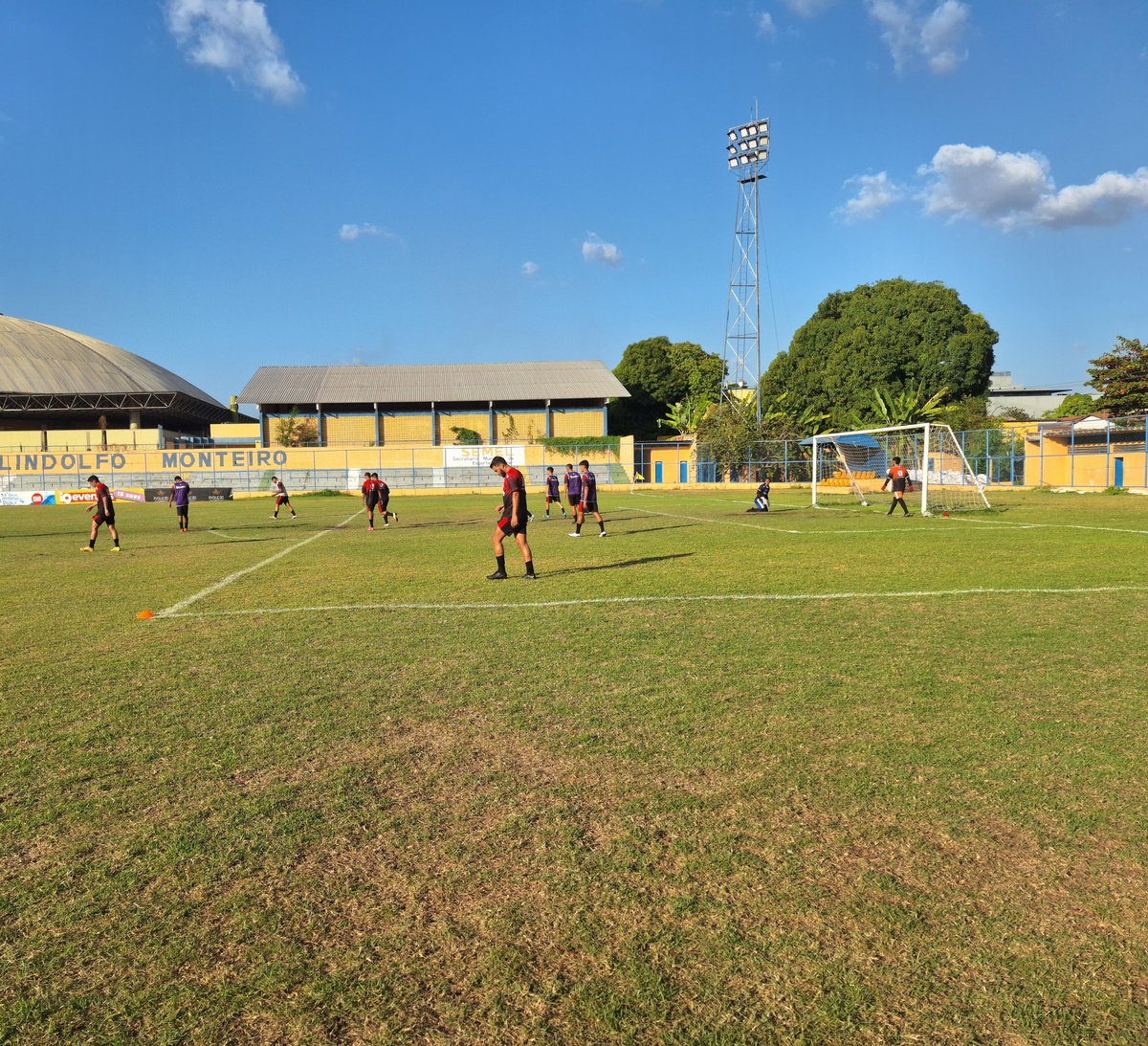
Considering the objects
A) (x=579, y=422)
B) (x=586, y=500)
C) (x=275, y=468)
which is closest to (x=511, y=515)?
(x=586, y=500)

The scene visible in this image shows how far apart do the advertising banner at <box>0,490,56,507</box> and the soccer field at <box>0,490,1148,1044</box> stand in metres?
47.3

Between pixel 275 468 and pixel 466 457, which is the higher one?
pixel 466 457

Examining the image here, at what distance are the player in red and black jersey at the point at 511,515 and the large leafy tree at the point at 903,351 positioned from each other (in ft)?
185

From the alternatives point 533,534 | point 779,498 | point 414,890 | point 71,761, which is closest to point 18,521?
point 533,534

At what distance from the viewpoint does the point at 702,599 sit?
9992 mm

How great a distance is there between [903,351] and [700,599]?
2403 inches

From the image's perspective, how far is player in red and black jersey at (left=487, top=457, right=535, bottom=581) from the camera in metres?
11.9

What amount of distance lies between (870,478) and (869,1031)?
3637 cm

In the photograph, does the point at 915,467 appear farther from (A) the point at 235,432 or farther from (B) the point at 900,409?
(A) the point at 235,432

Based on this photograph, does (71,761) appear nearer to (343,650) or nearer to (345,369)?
(343,650)

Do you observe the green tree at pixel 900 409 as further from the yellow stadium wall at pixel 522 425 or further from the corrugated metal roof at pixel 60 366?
the corrugated metal roof at pixel 60 366

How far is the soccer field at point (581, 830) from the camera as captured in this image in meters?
2.59

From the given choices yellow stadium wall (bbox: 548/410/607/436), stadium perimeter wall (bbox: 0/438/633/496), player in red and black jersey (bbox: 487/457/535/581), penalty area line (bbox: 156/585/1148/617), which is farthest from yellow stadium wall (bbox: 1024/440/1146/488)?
player in red and black jersey (bbox: 487/457/535/581)

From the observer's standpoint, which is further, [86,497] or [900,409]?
[900,409]
